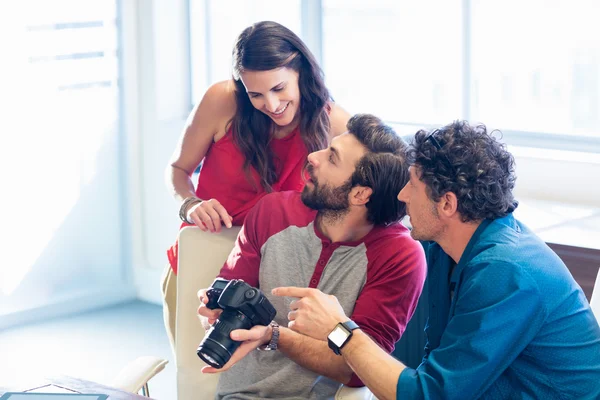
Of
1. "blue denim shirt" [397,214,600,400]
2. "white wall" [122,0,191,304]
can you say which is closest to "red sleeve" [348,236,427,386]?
"blue denim shirt" [397,214,600,400]

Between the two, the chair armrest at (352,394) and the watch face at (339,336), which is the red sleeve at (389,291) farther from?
the watch face at (339,336)

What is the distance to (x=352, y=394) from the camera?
2139mm

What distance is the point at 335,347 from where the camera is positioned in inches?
77.0

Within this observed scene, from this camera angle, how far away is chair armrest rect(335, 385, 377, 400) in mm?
2131

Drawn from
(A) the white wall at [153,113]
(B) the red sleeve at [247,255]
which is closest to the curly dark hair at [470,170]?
(B) the red sleeve at [247,255]

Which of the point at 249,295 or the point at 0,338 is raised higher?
the point at 249,295

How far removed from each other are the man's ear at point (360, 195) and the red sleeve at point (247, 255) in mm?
249

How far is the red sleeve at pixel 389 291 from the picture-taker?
2199mm

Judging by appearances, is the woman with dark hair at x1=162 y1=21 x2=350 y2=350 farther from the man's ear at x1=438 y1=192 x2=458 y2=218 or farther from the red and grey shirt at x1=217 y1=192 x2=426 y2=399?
the man's ear at x1=438 y1=192 x2=458 y2=218

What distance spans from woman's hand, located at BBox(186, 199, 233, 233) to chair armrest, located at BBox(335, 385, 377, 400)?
58 centimetres

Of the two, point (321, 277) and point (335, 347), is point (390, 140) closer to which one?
point (321, 277)

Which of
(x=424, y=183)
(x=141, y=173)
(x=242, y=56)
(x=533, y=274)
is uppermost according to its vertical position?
(x=242, y=56)

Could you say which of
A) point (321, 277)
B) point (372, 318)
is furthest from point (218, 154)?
point (372, 318)

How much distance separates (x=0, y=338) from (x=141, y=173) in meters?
1.09
